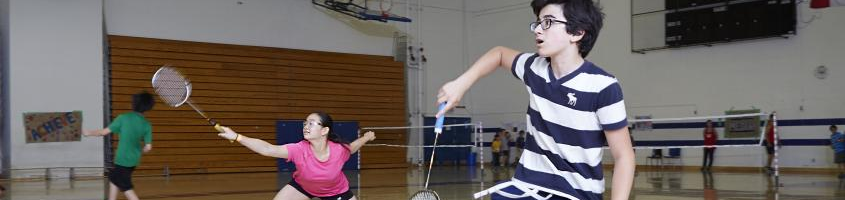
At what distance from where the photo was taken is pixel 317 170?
7766mm

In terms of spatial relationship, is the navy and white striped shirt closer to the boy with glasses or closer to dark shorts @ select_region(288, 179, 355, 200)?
the boy with glasses

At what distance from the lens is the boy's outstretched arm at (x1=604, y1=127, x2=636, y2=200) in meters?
2.98

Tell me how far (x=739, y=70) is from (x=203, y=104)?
58.3ft

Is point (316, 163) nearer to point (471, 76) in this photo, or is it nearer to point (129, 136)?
point (129, 136)

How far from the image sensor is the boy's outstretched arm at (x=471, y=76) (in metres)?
2.97

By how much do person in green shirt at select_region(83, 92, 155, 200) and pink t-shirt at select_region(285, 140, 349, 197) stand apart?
3.22m

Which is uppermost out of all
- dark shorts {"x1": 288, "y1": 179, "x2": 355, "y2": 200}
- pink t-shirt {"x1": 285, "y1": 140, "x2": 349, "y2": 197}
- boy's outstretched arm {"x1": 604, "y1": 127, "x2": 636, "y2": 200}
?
boy's outstretched arm {"x1": 604, "y1": 127, "x2": 636, "y2": 200}

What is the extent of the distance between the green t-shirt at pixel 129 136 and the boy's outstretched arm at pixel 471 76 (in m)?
7.87

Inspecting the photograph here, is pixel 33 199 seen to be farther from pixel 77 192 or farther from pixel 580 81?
pixel 580 81

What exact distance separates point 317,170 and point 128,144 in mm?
3601

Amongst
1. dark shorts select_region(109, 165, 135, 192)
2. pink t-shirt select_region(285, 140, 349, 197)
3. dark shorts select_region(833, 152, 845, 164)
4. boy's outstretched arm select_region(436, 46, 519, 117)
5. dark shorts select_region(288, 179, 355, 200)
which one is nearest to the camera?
boy's outstretched arm select_region(436, 46, 519, 117)

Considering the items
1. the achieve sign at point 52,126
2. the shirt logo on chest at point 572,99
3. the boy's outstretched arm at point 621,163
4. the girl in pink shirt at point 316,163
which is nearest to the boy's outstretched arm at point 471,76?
the shirt logo on chest at point 572,99

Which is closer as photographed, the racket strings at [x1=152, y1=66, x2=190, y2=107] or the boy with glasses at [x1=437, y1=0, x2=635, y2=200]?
the boy with glasses at [x1=437, y1=0, x2=635, y2=200]

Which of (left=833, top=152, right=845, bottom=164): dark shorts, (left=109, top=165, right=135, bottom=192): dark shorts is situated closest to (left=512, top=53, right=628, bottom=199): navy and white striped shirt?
(left=109, top=165, right=135, bottom=192): dark shorts
